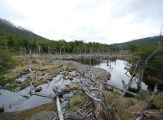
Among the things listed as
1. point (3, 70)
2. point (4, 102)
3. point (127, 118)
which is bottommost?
point (4, 102)

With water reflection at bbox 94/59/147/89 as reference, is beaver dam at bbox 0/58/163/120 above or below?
above

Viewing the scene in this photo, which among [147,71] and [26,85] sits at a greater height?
[147,71]

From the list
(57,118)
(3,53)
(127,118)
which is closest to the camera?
(127,118)

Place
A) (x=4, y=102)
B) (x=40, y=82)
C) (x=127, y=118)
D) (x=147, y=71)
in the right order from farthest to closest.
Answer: (x=40, y=82) → (x=147, y=71) → (x=4, y=102) → (x=127, y=118)

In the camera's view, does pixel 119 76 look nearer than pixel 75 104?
No

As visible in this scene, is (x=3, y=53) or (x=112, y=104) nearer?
(x=112, y=104)

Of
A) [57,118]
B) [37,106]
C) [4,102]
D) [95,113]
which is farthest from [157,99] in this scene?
[4,102]

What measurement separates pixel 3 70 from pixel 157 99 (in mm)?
15636

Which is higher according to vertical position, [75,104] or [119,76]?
[75,104]

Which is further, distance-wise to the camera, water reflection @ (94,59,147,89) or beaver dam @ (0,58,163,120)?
water reflection @ (94,59,147,89)

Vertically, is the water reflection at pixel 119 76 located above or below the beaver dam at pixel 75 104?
below

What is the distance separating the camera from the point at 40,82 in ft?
135

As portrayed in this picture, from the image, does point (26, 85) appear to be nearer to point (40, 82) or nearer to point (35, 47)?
point (40, 82)

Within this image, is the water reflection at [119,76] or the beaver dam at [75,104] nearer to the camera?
the beaver dam at [75,104]
